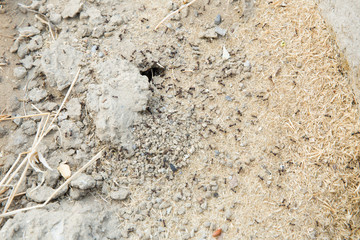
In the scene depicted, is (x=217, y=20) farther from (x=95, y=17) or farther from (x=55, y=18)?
(x=55, y=18)

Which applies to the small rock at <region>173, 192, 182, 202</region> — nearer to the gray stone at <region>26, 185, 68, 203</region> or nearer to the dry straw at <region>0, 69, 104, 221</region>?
the dry straw at <region>0, 69, 104, 221</region>

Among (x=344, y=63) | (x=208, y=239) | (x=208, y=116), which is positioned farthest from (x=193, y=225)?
(x=344, y=63)

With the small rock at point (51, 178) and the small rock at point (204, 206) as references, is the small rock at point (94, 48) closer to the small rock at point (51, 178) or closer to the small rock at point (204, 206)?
the small rock at point (51, 178)

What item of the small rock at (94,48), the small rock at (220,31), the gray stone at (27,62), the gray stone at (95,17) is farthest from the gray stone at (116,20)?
the small rock at (220,31)

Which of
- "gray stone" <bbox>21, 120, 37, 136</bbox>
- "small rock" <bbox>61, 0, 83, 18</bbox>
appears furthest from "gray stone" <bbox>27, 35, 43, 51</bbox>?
"gray stone" <bbox>21, 120, 37, 136</bbox>

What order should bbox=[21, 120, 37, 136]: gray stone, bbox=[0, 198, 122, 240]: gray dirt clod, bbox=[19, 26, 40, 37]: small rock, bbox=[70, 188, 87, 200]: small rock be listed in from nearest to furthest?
bbox=[0, 198, 122, 240]: gray dirt clod → bbox=[70, 188, 87, 200]: small rock → bbox=[21, 120, 37, 136]: gray stone → bbox=[19, 26, 40, 37]: small rock

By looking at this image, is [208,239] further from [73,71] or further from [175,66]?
[73,71]

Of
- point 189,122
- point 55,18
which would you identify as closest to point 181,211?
point 189,122
